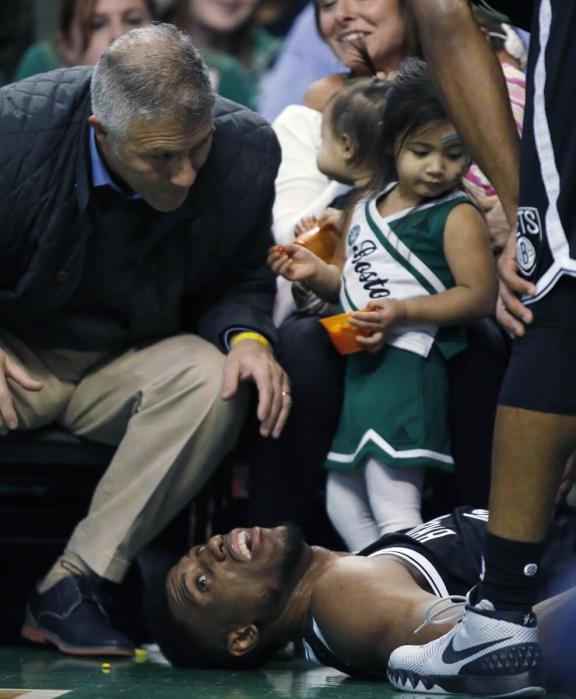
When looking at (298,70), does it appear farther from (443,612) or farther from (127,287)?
(443,612)

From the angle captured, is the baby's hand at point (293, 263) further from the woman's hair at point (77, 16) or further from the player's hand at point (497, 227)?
the woman's hair at point (77, 16)

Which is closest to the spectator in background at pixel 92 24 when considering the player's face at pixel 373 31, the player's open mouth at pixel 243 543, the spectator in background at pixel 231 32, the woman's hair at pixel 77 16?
the woman's hair at pixel 77 16

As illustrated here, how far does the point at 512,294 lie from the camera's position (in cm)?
246

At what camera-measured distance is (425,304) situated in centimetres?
324

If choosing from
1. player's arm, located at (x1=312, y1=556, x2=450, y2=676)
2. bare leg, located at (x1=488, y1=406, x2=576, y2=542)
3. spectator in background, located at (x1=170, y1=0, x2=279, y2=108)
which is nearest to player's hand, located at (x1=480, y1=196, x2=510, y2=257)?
player's arm, located at (x1=312, y1=556, x2=450, y2=676)

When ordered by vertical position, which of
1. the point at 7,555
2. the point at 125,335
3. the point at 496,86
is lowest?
the point at 7,555

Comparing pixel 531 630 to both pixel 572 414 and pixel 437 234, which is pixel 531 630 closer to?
pixel 572 414

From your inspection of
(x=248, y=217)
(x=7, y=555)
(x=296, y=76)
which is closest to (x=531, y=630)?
(x=248, y=217)

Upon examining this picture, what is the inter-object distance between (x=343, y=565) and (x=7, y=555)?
5.14ft

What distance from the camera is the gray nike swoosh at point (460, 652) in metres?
2.39

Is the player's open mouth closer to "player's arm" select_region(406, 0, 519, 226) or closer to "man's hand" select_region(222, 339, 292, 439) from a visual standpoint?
"man's hand" select_region(222, 339, 292, 439)

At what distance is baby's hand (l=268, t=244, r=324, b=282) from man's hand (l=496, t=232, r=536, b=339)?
90cm

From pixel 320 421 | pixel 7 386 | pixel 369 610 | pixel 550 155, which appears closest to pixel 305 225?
pixel 320 421

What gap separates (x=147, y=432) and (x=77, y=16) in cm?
209
